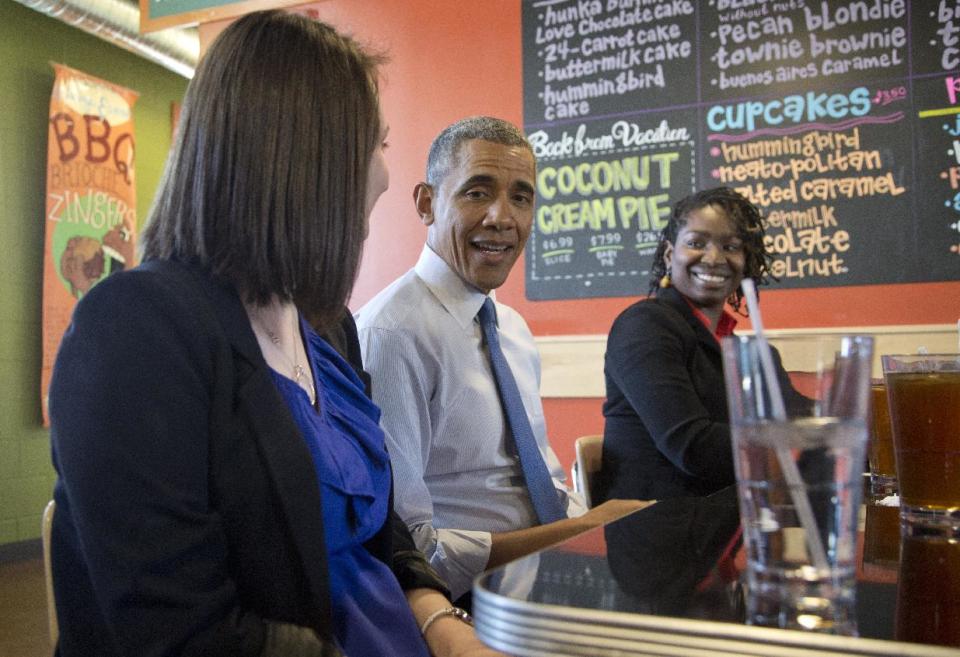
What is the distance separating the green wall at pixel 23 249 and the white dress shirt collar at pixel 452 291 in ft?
13.1

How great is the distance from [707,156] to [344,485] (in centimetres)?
271

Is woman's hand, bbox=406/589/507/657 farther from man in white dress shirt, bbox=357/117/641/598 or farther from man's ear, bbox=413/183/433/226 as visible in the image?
man's ear, bbox=413/183/433/226

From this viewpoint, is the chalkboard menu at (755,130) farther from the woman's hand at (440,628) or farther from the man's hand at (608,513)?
the woman's hand at (440,628)

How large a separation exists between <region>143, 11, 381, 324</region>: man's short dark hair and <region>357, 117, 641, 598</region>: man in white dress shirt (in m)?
0.52

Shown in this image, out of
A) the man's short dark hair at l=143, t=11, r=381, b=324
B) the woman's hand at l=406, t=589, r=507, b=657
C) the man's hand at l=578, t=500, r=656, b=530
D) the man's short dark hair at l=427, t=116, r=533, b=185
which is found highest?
the man's short dark hair at l=427, t=116, r=533, b=185

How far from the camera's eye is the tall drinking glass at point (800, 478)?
2.03 feet

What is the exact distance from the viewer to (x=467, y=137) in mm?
1996

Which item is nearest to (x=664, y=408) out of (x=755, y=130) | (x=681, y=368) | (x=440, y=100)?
(x=681, y=368)

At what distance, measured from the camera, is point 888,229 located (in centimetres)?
319

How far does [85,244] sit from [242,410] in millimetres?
4981

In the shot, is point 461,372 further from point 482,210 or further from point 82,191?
point 82,191

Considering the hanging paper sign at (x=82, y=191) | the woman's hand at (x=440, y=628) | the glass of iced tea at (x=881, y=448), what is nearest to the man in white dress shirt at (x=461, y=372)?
the woman's hand at (x=440, y=628)

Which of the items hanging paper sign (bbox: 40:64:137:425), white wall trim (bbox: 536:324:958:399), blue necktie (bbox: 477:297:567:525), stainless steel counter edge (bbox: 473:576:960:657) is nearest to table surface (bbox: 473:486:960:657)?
stainless steel counter edge (bbox: 473:576:960:657)

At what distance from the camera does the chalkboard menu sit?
3156 millimetres
